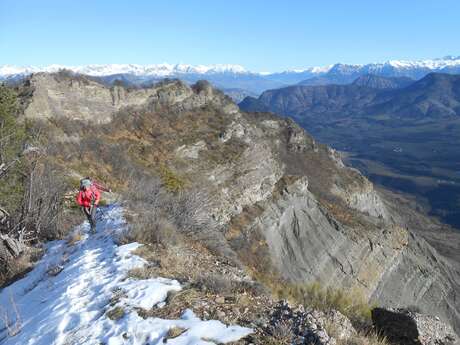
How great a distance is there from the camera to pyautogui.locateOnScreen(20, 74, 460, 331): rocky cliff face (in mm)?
→ 42562

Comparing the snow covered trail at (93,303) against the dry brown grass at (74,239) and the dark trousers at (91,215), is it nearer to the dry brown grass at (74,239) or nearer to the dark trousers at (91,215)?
the dry brown grass at (74,239)

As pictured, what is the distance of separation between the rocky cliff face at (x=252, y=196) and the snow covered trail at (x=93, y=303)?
1006 inches

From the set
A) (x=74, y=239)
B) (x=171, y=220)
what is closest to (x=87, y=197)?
(x=74, y=239)

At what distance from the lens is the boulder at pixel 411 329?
30.9 ft

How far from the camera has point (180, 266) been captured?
1038cm

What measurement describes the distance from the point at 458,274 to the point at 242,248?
127 ft

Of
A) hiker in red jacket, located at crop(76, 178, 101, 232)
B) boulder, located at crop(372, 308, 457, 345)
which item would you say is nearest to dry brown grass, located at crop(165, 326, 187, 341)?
boulder, located at crop(372, 308, 457, 345)

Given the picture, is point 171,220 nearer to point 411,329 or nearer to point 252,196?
point 411,329

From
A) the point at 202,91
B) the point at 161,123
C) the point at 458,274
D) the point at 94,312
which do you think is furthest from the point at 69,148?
the point at 458,274

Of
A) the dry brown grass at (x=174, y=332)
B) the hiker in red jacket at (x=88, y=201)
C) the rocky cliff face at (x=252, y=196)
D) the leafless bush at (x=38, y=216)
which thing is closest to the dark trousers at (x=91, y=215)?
the hiker in red jacket at (x=88, y=201)

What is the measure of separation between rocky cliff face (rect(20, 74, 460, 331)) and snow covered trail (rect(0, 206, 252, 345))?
25.6 m

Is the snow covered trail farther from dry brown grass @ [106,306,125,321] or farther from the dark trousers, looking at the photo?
the dark trousers

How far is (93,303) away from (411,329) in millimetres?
6231

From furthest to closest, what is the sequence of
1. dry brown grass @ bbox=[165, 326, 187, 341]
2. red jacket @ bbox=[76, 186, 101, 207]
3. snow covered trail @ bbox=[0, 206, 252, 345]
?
red jacket @ bbox=[76, 186, 101, 207] → snow covered trail @ bbox=[0, 206, 252, 345] → dry brown grass @ bbox=[165, 326, 187, 341]
